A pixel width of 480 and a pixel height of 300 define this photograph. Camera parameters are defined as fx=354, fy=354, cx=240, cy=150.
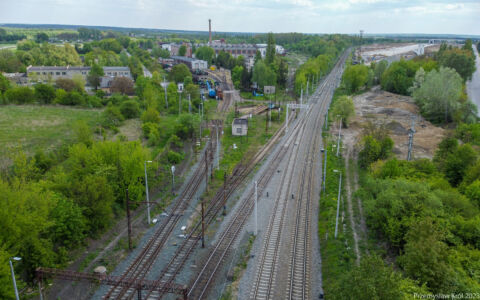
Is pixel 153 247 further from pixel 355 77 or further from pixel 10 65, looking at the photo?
pixel 10 65

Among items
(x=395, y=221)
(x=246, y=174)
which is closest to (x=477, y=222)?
(x=395, y=221)

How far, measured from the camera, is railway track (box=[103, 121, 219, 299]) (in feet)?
67.6

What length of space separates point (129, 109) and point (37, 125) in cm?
1383

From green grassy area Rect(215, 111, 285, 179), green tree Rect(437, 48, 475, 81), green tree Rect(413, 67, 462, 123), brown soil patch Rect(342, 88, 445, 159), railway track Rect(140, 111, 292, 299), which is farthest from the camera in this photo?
green tree Rect(437, 48, 475, 81)

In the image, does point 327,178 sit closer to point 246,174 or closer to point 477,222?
point 246,174

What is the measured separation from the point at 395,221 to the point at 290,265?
782 cm

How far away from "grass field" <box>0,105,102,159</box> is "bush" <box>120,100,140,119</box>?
400 cm

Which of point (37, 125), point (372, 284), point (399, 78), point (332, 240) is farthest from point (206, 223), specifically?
point (399, 78)

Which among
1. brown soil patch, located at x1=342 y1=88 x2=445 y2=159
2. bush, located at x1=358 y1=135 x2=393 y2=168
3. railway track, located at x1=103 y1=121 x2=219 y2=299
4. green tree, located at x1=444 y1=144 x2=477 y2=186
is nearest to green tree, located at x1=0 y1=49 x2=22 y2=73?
railway track, located at x1=103 y1=121 x2=219 y2=299

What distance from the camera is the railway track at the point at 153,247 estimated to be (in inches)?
812

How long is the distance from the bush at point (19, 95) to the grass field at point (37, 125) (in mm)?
2560

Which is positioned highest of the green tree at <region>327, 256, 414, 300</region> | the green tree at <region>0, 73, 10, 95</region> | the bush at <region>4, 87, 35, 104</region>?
the green tree at <region>0, 73, 10, 95</region>

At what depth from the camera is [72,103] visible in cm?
6341

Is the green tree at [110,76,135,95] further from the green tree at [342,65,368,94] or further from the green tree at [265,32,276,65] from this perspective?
the green tree at [342,65,368,94]
